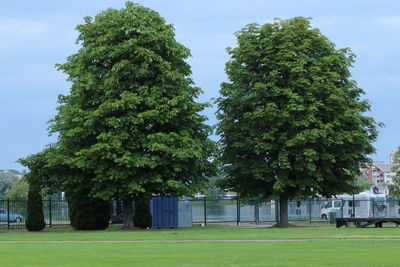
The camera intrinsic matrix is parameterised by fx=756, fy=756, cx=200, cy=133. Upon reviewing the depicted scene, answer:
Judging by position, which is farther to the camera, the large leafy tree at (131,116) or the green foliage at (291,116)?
the green foliage at (291,116)

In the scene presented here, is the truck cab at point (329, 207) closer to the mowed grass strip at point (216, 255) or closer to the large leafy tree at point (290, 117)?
the large leafy tree at point (290, 117)

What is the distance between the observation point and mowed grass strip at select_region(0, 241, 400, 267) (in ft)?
67.3

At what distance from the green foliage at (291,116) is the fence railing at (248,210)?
8.73m

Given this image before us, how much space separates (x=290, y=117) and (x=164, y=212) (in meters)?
11.3

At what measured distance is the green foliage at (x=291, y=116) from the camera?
5284cm

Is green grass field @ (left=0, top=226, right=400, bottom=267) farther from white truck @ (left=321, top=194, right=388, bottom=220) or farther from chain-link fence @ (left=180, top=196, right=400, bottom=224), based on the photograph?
white truck @ (left=321, top=194, right=388, bottom=220)

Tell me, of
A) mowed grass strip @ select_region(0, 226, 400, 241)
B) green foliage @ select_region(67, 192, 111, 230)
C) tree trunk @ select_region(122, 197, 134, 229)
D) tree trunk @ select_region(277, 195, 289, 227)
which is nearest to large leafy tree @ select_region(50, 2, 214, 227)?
tree trunk @ select_region(122, 197, 134, 229)

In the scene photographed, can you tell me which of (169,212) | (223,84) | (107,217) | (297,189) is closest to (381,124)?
(297,189)

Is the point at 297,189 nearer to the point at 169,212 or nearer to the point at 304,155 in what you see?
the point at 304,155

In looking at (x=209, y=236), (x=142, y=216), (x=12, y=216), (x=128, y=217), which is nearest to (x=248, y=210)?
(x=142, y=216)

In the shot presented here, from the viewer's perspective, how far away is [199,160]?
51875 millimetres

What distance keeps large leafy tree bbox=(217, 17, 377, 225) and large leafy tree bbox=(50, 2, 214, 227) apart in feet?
13.0

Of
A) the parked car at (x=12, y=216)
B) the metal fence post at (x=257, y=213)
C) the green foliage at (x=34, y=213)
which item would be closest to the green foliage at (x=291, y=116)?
the metal fence post at (x=257, y=213)

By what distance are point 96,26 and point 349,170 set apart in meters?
21.1
